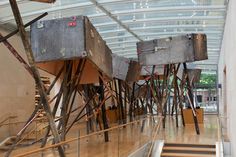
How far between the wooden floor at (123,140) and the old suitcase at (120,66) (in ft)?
9.58

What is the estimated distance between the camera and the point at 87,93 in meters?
11.6

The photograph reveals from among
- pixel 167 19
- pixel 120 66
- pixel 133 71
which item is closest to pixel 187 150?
pixel 120 66

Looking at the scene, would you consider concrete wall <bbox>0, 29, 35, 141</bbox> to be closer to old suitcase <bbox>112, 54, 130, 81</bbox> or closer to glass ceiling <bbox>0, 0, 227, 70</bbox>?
glass ceiling <bbox>0, 0, 227, 70</bbox>

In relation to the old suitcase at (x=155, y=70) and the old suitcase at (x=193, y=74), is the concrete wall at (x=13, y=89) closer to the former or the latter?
the old suitcase at (x=155, y=70)

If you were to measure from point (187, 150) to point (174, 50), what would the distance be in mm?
3536

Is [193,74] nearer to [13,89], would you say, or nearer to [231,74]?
[231,74]

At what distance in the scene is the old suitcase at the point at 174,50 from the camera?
1104cm

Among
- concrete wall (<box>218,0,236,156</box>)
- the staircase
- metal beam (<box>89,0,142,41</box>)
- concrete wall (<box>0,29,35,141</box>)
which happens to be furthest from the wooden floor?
metal beam (<box>89,0,142,41</box>)

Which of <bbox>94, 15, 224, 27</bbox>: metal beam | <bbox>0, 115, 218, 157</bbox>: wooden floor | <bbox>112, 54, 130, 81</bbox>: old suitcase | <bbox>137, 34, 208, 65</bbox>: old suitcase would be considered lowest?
<bbox>0, 115, 218, 157</bbox>: wooden floor

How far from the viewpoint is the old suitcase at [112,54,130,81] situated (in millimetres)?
13313

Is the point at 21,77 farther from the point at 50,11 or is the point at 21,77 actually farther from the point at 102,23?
the point at 102,23

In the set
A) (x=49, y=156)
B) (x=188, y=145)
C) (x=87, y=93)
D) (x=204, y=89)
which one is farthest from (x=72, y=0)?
(x=204, y=89)

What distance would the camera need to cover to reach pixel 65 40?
634 centimetres

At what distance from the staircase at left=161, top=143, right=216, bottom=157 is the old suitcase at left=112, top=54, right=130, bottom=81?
425 centimetres
